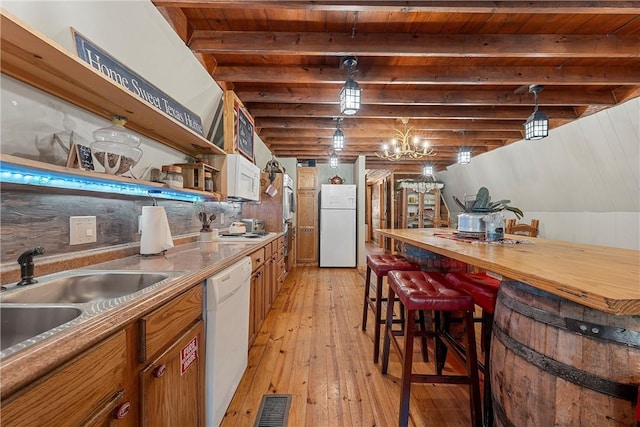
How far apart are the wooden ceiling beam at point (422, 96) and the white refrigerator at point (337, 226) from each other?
2300mm

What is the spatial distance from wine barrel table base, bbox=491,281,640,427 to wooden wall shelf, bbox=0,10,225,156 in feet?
5.79

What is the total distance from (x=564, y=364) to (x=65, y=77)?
198 centimetres

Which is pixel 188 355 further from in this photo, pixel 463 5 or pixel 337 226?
pixel 337 226

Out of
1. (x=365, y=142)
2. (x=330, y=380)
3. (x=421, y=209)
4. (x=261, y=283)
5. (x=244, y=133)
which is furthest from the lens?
(x=421, y=209)

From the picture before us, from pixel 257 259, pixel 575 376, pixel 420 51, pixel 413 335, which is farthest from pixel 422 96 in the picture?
pixel 575 376

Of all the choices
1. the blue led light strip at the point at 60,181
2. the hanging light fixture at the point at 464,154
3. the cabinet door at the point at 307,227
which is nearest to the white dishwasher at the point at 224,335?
the blue led light strip at the point at 60,181

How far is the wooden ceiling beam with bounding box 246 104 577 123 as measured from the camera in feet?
11.4

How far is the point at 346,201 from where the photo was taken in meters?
5.19

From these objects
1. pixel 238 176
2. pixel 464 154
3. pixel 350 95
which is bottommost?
pixel 238 176

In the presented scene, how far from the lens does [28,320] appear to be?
76 cm

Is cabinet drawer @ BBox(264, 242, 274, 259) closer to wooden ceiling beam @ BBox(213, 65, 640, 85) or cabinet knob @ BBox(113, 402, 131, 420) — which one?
wooden ceiling beam @ BBox(213, 65, 640, 85)

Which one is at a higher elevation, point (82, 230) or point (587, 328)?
point (82, 230)

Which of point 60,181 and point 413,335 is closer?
point 60,181

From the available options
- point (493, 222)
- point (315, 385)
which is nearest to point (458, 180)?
point (493, 222)
